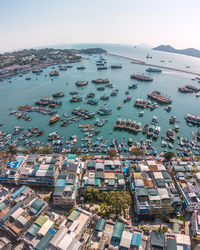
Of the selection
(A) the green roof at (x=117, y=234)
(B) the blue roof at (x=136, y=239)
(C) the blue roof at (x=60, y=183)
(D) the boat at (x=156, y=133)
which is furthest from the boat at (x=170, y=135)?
(C) the blue roof at (x=60, y=183)

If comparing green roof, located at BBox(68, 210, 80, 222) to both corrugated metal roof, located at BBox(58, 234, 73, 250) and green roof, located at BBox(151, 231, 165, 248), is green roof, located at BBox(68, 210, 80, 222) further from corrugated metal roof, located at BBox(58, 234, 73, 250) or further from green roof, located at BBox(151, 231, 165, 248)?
green roof, located at BBox(151, 231, 165, 248)

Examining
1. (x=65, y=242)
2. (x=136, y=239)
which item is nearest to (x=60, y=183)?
(x=65, y=242)

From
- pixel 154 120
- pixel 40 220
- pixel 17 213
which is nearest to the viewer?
pixel 40 220

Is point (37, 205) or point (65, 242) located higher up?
point (65, 242)

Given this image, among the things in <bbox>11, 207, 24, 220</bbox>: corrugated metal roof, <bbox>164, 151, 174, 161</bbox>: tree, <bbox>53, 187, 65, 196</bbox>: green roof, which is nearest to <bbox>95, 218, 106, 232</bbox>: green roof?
<bbox>53, 187, 65, 196</bbox>: green roof

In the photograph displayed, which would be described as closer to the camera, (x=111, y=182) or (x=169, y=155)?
(x=111, y=182)

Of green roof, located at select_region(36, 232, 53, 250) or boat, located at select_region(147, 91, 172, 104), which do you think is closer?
green roof, located at select_region(36, 232, 53, 250)

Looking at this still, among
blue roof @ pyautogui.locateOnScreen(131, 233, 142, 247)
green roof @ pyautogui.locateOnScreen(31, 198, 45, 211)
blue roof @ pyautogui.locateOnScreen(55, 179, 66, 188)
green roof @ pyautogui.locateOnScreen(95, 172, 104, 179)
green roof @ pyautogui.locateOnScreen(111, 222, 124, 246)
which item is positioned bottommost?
green roof @ pyautogui.locateOnScreen(111, 222, 124, 246)

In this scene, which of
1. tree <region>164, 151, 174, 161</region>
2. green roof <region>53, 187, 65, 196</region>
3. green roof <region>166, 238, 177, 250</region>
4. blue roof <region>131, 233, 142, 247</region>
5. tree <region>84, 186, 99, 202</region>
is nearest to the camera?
green roof <region>166, 238, 177, 250</region>

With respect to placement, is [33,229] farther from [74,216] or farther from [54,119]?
[54,119]

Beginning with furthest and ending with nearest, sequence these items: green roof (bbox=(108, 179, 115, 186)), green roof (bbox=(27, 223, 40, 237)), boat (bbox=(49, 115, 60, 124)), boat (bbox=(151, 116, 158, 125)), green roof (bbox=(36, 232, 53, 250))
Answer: boat (bbox=(49, 115, 60, 124)) → boat (bbox=(151, 116, 158, 125)) → green roof (bbox=(108, 179, 115, 186)) → green roof (bbox=(27, 223, 40, 237)) → green roof (bbox=(36, 232, 53, 250))

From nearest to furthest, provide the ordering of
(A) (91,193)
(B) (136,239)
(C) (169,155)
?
(B) (136,239) < (A) (91,193) < (C) (169,155)

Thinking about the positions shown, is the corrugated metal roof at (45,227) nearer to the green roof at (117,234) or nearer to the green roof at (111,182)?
the green roof at (117,234)
